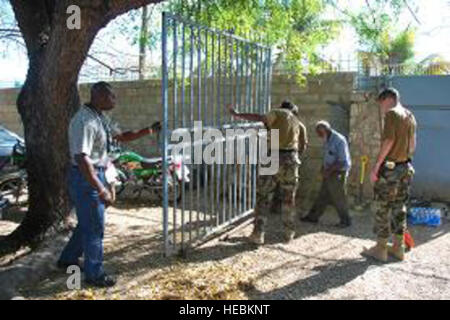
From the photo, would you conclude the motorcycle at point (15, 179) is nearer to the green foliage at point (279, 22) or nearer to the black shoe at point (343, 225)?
the green foliage at point (279, 22)

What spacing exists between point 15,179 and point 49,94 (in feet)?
11.8

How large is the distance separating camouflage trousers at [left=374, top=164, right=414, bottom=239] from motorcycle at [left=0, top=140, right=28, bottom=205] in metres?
5.98

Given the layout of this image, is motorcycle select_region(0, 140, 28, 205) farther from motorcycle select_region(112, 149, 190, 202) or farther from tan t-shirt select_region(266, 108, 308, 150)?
tan t-shirt select_region(266, 108, 308, 150)

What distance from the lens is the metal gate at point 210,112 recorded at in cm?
525

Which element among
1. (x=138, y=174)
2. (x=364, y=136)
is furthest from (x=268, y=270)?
(x=138, y=174)

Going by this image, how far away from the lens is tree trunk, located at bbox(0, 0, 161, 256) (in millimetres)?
5355

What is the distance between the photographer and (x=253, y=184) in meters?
7.55

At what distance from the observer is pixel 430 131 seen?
8820 mm

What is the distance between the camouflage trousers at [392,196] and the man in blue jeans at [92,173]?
306 cm

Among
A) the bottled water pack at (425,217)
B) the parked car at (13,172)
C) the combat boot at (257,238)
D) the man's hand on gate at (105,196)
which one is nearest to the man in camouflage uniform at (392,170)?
the combat boot at (257,238)

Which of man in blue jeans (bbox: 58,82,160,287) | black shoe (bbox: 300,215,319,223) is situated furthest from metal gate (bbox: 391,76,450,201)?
man in blue jeans (bbox: 58,82,160,287)
